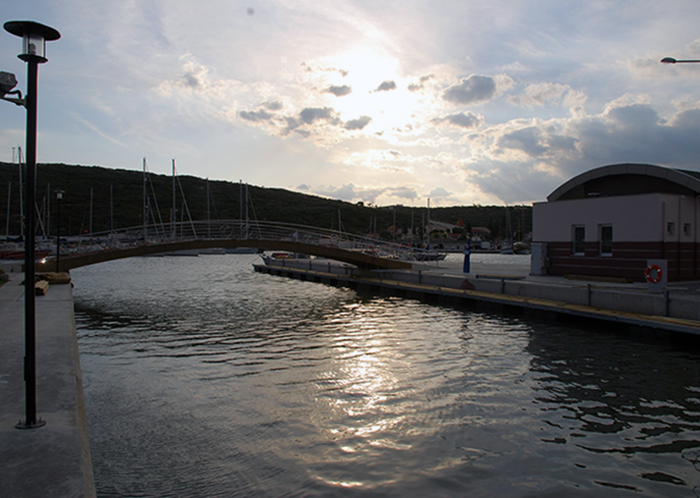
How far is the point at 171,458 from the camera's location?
265 inches

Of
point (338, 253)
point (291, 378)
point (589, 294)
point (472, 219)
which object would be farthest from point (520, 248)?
point (291, 378)

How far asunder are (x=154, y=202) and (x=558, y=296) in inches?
3659

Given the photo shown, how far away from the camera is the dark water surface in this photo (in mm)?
6195

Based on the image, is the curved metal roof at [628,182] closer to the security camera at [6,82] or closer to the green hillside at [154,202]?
the security camera at [6,82]

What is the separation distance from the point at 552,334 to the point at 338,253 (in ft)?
53.4

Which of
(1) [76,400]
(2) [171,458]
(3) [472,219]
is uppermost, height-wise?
(3) [472,219]

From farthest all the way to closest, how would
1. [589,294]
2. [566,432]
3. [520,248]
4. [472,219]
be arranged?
1. [472,219]
2. [520,248]
3. [589,294]
4. [566,432]

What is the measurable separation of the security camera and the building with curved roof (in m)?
19.9

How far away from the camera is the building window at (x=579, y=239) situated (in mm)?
23098

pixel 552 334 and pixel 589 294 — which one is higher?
pixel 589 294

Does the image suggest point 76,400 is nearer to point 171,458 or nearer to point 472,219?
point 171,458

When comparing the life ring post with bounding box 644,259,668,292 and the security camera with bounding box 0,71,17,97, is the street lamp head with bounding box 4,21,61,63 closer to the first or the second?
the security camera with bounding box 0,71,17,97

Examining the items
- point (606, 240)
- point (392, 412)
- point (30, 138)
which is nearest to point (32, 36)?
point (30, 138)

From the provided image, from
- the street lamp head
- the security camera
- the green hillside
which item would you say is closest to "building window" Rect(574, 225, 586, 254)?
the street lamp head
